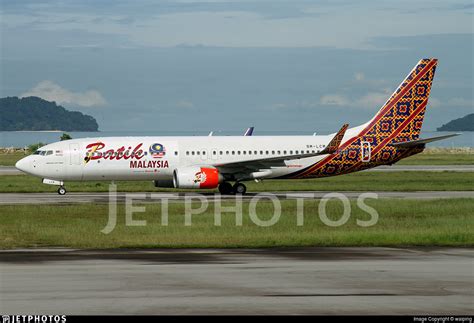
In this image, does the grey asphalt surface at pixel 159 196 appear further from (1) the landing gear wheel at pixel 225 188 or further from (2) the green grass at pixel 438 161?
(2) the green grass at pixel 438 161

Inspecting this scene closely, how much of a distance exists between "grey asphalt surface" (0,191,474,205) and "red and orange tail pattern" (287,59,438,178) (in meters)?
1.84

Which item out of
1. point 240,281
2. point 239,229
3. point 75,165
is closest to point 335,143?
Result: point 75,165

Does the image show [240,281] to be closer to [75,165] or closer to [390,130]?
[75,165]

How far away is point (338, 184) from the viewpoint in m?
59.2

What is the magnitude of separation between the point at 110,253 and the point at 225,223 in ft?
30.2

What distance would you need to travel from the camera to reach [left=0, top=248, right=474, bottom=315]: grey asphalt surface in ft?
52.7

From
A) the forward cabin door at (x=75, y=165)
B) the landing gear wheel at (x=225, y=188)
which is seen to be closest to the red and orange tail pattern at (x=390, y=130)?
the landing gear wheel at (x=225, y=188)

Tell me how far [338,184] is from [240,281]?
40.6m

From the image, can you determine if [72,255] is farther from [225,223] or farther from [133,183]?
[133,183]

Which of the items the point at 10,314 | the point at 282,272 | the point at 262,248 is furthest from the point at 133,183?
the point at 10,314

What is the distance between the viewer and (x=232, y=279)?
19375 mm

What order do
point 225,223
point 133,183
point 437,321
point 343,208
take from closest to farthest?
point 437,321 → point 225,223 → point 343,208 → point 133,183

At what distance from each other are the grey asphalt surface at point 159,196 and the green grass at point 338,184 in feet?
11.5
